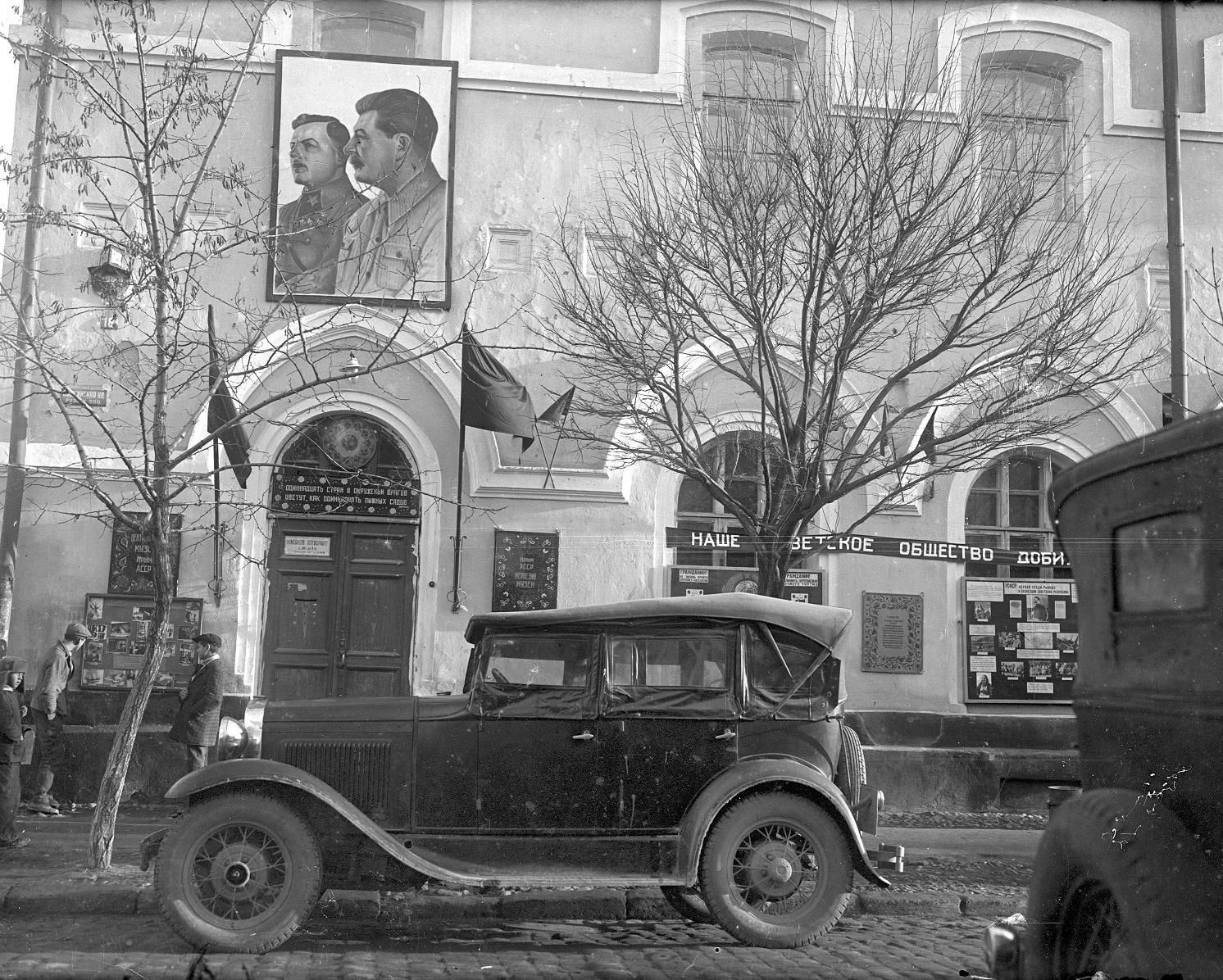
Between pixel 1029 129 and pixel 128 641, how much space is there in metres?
→ 10.2

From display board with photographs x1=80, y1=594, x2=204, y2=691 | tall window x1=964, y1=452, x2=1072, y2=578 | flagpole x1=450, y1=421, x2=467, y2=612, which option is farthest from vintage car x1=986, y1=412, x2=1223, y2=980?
display board with photographs x1=80, y1=594, x2=204, y2=691

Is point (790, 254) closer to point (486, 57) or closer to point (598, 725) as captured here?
point (486, 57)

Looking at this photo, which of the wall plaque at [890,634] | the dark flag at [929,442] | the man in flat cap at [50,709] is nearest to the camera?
the dark flag at [929,442]

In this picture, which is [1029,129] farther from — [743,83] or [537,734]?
[537,734]

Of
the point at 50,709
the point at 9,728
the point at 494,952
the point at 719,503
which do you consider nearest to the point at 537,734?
the point at 494,952

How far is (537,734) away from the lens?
6691 millimetres

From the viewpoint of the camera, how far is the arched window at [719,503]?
12.2m

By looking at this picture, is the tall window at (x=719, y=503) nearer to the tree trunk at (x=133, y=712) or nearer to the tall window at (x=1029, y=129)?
the tall window at (x=1029, y=129)

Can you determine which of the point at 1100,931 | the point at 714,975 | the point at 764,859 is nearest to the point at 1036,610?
the point at 764,859

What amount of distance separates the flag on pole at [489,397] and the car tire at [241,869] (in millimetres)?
5641

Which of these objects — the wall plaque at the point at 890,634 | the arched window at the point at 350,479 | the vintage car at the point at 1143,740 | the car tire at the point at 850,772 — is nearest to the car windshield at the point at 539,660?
the car tire at the point at 850,772

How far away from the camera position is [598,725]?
6719 mm

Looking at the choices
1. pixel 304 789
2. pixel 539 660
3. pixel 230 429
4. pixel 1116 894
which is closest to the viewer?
pixel 1116 894

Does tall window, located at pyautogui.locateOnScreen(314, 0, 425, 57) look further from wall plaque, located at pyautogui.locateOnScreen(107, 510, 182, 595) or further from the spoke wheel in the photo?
the spoke wheel
